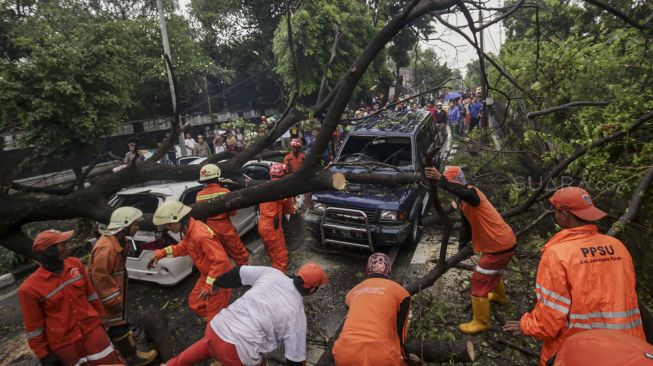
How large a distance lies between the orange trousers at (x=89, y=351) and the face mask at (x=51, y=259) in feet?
2.28

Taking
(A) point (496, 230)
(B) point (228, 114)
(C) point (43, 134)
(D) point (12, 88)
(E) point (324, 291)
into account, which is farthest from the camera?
(B) point (228, 114)

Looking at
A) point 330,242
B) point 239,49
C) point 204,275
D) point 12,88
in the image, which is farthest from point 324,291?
point 239,49

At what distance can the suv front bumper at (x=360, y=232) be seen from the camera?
16.7ft

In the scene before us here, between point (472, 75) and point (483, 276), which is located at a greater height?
point (472, 75)

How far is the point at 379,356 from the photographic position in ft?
7.69

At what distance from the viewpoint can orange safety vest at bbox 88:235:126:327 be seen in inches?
131

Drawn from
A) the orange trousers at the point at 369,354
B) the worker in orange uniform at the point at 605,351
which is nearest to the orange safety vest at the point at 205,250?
the orange trousers at the point at 369,354

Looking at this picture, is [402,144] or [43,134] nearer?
[402,144]

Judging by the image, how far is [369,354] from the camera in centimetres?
234

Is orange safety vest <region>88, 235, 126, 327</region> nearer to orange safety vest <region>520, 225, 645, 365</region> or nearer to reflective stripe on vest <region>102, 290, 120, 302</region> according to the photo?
reflective stripe on vest <region>102, 290, 120, 302</region>

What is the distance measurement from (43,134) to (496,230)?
10.8 meters

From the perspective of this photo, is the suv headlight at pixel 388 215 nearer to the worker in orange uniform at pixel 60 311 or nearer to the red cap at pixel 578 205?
the red cap at pixel 578 205

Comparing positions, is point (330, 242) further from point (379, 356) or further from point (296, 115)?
point (379, 356)

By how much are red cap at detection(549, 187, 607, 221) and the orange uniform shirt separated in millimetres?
3996
